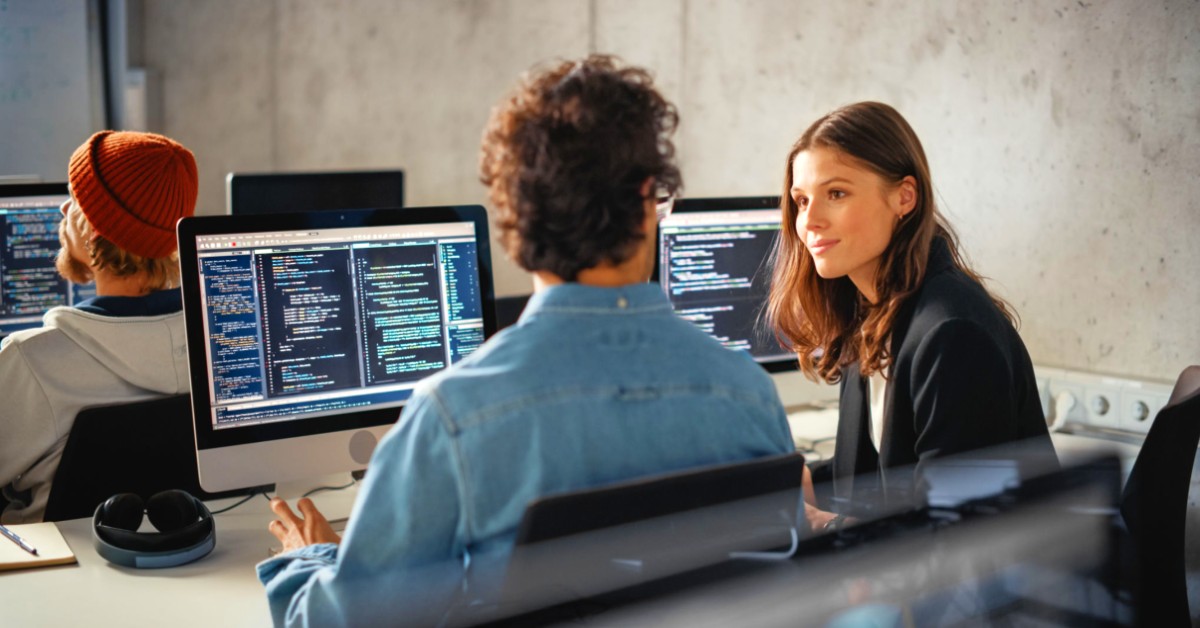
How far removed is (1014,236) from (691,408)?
1766 mm

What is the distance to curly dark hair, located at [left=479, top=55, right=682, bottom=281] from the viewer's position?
1.04m

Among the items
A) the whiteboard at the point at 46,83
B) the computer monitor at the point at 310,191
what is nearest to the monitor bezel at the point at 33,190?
the computer monitor at the point at 310,191

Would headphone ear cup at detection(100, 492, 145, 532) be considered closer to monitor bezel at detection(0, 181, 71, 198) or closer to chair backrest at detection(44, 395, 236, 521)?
chair backrest at detection(44, 395, 236, 521)

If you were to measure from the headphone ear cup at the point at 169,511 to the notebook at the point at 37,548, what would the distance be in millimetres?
126

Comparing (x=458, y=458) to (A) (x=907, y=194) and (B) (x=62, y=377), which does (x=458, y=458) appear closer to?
(A) (x=907, y=194)

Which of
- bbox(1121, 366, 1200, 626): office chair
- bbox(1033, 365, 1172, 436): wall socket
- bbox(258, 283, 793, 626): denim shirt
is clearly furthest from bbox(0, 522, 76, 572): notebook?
bbox(1033, 365, 1172, 436): wall socket

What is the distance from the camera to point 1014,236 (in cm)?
257

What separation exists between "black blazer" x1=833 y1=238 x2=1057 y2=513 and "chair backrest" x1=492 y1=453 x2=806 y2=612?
1.29 ft

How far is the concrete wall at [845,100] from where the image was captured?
2.31m

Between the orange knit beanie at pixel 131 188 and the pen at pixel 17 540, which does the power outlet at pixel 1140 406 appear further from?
the pen at pixel 17 540

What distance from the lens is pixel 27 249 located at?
241 centimetres

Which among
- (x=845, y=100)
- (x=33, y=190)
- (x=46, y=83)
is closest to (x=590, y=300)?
(x=33, y=190)

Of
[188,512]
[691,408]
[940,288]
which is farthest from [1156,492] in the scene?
[188,512]

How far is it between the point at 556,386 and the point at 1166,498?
99 cm
